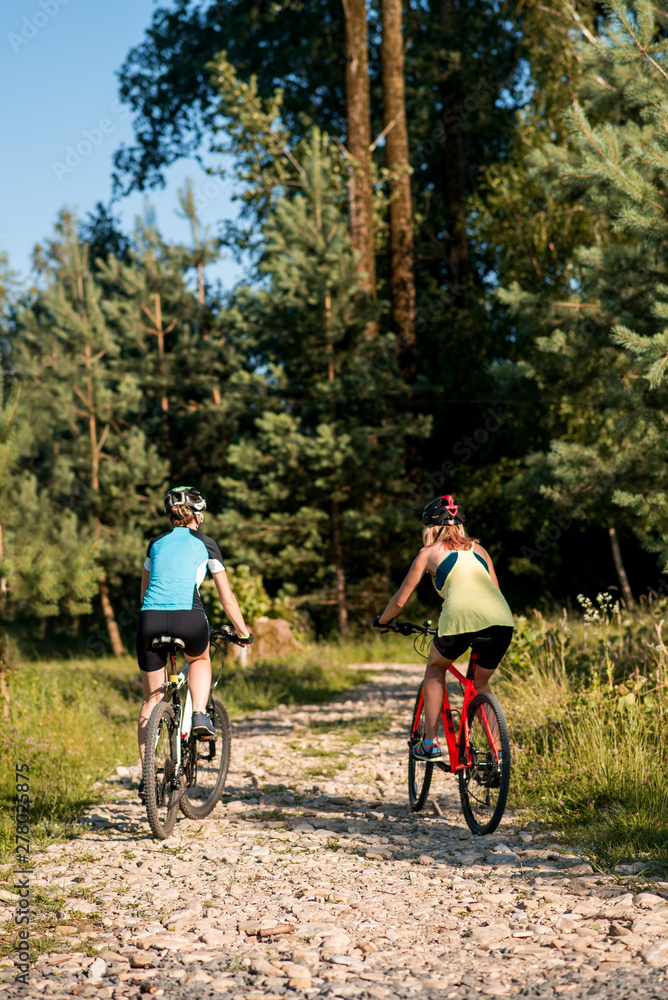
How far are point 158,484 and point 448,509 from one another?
557 inches

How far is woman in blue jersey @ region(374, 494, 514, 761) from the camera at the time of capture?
5.37 m

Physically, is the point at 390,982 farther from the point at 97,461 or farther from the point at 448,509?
the point at 97,461

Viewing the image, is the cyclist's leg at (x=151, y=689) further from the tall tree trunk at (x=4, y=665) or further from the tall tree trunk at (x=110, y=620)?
the tall tree trunk at (x=110, y=620)

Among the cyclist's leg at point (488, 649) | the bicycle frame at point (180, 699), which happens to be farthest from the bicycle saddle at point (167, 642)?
the cyclist's leg at point (488, 649)

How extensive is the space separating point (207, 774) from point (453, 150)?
19.2 meters

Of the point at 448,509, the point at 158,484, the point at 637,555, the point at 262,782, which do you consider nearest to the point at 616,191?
the point at 448,509

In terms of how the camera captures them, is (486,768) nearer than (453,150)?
Yes

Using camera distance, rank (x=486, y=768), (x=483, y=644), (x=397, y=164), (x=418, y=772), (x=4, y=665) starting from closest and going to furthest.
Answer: (x=486, y=768)
(x=483, y=644)
(x=418, y=772)
(x=4, y=665)
(x=397, y=164)

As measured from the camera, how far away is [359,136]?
17750 mm

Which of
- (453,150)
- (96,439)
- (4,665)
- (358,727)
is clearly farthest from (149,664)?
(453,150)

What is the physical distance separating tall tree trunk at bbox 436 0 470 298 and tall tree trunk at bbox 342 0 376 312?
4328mm

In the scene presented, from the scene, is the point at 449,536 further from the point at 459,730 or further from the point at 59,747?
the point at 59,747

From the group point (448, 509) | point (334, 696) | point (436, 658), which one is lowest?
point (334, 696)

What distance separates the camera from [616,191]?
27.6ft
